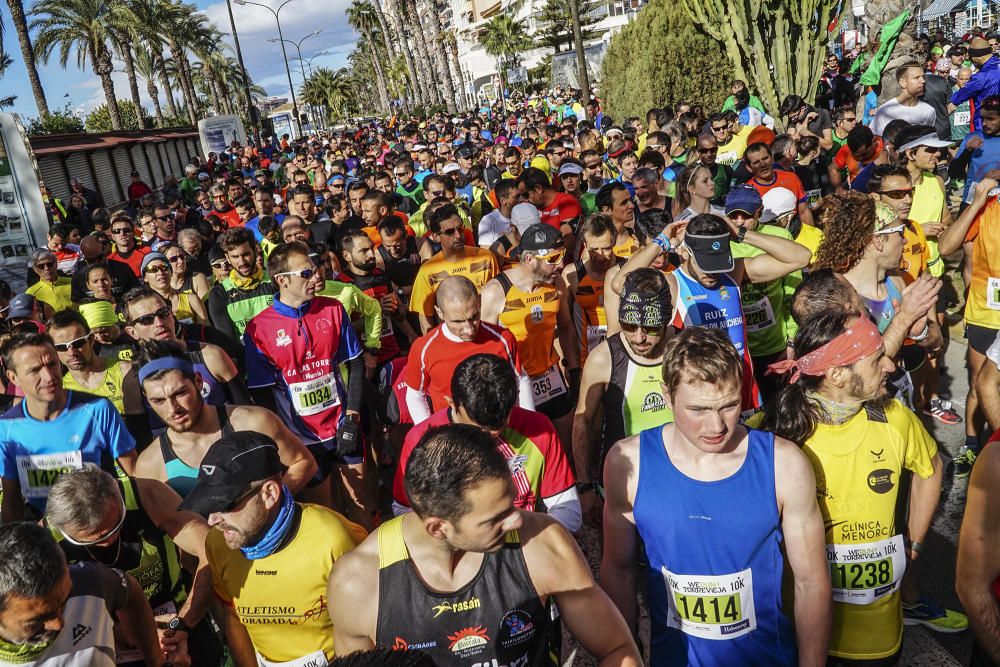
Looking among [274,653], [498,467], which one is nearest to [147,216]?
[274,653]

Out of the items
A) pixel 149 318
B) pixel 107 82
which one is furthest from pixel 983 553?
pixel 107 82

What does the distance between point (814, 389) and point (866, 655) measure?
1.05 metres

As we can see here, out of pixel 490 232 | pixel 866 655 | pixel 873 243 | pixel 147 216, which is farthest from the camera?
pixel 147 216

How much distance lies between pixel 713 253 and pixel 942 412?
9.06ft

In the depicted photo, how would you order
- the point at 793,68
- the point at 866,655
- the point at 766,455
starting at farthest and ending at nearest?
the point at 793,68 → the point at 866,655 → the point at 766,455

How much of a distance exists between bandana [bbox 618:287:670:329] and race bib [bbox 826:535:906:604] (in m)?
1.27

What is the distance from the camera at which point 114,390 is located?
4613 mm

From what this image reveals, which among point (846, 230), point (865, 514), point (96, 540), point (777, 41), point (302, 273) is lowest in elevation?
point (865, 514)

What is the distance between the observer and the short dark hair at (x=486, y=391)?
3.13 metres

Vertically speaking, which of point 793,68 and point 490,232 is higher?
point 793,68

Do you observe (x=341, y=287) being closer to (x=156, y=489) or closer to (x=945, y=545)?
(x=156, y=489)

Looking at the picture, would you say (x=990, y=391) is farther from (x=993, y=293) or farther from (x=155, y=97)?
(x=155, y=97)

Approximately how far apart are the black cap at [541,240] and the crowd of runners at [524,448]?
0.7 inches

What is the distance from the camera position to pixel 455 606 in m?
2.22
